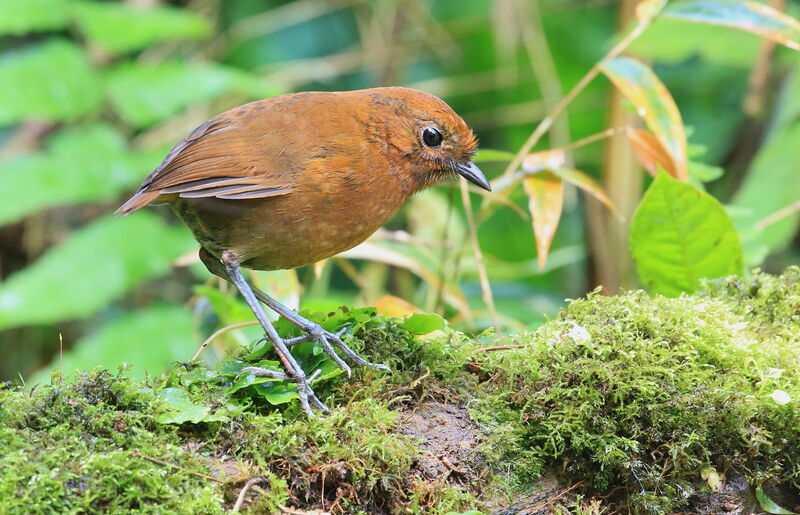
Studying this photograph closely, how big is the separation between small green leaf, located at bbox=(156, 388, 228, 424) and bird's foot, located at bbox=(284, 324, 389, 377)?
1.40 feet

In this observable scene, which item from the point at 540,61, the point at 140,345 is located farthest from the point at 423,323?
the point at 540,61

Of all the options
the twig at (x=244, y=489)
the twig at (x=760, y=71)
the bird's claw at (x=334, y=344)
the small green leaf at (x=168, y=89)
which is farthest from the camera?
the small green leaf at (x=168, y=89)

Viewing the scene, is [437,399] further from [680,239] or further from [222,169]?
[680,239]

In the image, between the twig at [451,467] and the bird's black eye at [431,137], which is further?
the bird's black eye at [431,137]

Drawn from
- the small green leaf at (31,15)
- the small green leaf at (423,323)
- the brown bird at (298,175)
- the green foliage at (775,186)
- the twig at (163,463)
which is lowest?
the green foliage at (775,186)

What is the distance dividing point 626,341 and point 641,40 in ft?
10.9

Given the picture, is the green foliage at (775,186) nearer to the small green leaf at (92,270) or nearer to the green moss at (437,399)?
the green moss at (437,399)

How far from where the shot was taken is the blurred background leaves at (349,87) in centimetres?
437

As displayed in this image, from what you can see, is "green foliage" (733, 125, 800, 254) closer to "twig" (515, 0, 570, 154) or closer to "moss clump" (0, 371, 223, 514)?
"twig" (515, 0, 570, 154)

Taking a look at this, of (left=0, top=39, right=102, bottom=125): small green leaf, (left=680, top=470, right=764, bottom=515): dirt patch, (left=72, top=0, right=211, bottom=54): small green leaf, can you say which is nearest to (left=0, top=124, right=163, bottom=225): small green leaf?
(left=0, top=39, right=102, bottom=125): small green leaf

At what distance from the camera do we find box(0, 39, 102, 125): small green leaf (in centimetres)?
523

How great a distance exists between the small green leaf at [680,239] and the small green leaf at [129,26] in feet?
12.6

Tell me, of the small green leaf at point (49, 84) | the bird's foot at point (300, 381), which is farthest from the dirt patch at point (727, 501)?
the small green leaf at point (49, 84)

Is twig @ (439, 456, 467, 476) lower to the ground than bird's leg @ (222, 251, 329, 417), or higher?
lower
